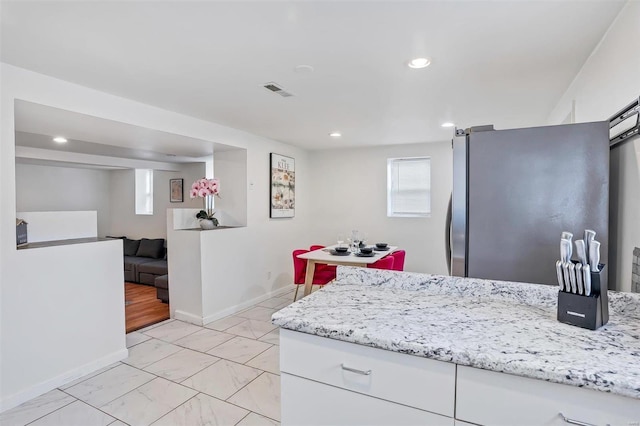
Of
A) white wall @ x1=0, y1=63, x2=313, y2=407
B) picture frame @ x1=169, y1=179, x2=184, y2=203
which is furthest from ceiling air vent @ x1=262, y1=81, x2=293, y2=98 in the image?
picture frame @ x1=169, y1=179, x2=184, y2=203

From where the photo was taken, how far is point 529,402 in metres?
0.90

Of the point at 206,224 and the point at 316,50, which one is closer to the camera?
the point at 316,50

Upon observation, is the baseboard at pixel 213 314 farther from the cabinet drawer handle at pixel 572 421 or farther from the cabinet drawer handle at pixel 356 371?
the cabinet drawer handle at pixel 572 421

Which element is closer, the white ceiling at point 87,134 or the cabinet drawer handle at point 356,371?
the cabinet drawer handle at point 356,371

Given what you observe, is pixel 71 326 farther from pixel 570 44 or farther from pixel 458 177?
A: pixel 570 44

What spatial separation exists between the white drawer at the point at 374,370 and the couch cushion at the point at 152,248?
19.5ft

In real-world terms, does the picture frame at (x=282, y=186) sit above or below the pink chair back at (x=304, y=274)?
above

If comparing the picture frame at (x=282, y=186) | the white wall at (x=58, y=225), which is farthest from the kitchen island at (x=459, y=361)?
the picture frame at (x=282, y=186)

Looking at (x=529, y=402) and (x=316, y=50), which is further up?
(x=316, y=50)

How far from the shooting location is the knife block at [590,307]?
1137mm

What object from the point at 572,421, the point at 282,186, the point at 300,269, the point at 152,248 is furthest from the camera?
the point at 152,248

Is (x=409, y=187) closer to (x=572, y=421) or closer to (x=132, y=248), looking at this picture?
(x=572, y=421)

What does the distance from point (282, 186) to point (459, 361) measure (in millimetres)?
4376

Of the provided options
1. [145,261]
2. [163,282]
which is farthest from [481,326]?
[145,261]
